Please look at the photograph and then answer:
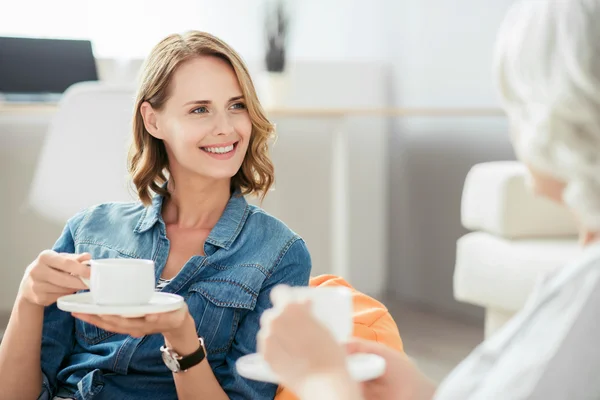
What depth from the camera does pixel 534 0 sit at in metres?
0.75

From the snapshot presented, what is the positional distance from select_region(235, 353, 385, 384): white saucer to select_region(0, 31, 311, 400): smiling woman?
448 mm

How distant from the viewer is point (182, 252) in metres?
1.53

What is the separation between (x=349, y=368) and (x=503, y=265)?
1.84 meters

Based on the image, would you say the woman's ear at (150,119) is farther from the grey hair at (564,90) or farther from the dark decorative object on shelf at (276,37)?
the dark decorative object on shelf at (276,37)

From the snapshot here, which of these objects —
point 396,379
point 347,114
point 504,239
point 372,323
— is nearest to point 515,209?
point 504,239

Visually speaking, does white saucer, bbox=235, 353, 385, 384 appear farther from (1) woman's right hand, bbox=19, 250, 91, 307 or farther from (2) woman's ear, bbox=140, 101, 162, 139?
(2) woman's ear, bbox=140, 101, 162, 139

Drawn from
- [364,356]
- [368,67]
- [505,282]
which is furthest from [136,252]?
[368,67]

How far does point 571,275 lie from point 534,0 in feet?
0.75

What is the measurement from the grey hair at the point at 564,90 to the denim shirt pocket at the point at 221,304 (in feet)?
2.49

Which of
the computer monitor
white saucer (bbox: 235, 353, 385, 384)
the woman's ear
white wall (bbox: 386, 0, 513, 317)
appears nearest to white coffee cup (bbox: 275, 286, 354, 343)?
white saucer (bbox: 235, 353, 385, 384)

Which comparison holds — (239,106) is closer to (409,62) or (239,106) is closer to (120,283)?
(120,283)

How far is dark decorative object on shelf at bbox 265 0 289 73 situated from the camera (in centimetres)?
361

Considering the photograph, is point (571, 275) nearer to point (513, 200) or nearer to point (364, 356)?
point (364, 356)

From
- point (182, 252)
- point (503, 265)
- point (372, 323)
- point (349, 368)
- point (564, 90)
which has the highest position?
point (564, 90)
